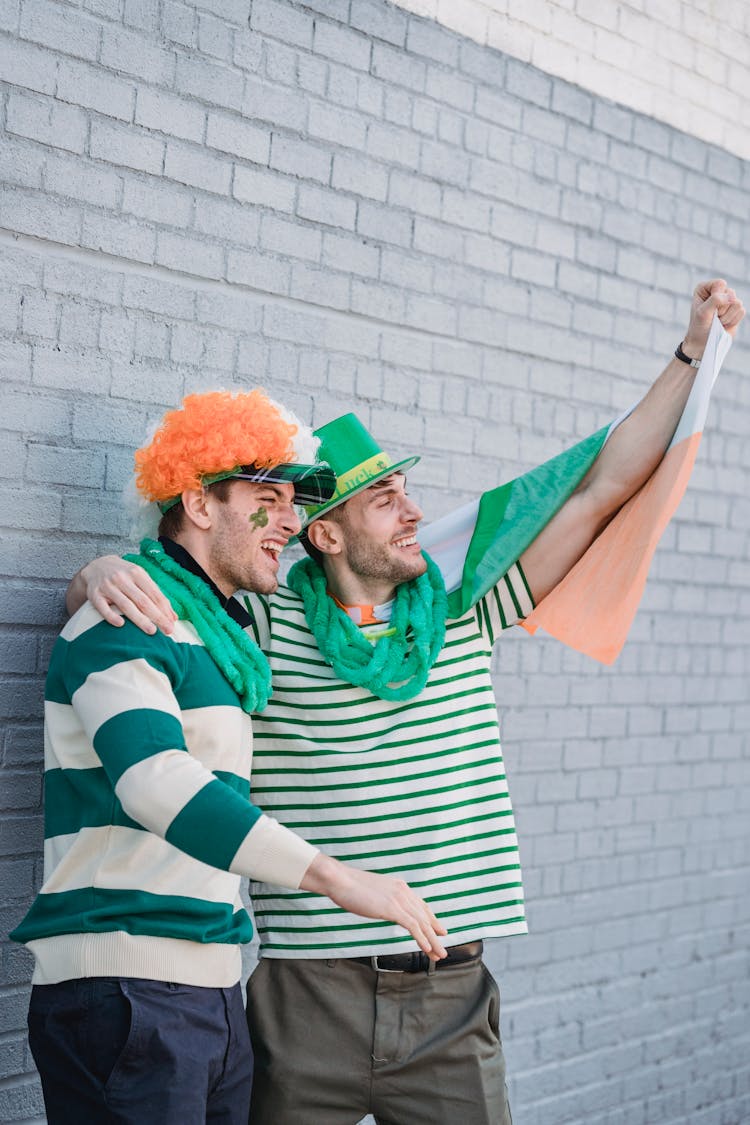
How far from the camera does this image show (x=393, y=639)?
9.29 feet

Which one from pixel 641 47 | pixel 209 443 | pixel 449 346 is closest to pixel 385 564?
pixel 209 443

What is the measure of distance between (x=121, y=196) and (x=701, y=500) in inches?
99.8

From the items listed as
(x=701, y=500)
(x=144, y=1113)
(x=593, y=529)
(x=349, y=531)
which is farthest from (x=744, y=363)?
(x=144, y=1113)

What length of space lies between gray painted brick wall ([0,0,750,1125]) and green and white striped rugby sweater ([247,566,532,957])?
574mm

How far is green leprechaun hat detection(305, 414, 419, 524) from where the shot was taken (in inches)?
117

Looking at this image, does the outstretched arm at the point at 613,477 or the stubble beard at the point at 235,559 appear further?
the outstretched arm at the point at 613,477

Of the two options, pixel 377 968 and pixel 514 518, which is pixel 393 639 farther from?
pixel 377 968

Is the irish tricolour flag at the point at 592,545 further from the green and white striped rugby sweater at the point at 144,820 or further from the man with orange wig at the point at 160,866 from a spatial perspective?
the green and white striped rugby sweater at the point at 144,820

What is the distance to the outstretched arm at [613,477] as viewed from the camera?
116 inches

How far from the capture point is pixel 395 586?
3.02m

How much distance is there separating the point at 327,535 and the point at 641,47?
2557mm

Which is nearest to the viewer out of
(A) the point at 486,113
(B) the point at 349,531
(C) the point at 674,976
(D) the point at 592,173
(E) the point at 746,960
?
(B) the point at 349,531

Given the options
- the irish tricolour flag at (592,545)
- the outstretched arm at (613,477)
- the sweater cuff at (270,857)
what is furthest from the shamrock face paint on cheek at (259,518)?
the sweater cuff at (270,857)

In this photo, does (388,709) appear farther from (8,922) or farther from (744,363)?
(744,363)
